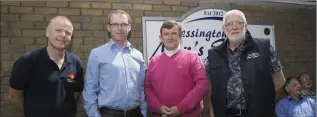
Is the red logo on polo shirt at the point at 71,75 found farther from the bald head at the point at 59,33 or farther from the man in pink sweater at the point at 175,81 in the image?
the man in pink sweater at the point at 175,81

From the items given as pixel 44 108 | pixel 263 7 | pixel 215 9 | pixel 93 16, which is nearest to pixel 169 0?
pixel 215 9

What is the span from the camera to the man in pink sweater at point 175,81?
3080mm

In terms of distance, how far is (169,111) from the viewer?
305cm

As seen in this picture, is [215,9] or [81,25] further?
[215,9]

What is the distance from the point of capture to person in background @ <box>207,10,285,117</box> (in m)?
3.07

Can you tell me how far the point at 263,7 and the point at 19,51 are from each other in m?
3.70

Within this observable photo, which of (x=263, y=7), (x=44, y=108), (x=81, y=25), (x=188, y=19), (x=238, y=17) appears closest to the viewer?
(x=44, y=108)

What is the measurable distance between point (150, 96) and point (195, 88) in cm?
45

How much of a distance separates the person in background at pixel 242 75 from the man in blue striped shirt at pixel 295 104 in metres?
1.73

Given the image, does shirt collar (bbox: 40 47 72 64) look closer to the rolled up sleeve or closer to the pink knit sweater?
the rolled up sleeve

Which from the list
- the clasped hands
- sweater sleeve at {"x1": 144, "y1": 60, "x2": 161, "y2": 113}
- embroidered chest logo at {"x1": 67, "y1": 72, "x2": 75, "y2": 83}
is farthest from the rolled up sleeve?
the clasped hands

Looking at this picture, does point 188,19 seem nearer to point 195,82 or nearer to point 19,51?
point 195,82

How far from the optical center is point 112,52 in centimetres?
316

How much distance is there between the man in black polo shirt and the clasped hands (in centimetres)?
86
